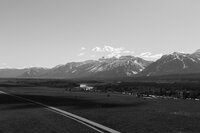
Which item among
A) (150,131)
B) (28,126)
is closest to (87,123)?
(28,126)

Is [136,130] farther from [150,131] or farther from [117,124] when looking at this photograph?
[117,124]

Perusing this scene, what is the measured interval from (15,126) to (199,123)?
971 centimetres

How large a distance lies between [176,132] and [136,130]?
6.21ft

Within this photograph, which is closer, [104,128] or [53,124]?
[104,128]

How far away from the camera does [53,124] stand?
755 inches

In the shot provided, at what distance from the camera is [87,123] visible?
763 inches

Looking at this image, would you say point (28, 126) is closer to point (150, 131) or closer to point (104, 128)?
point (104, 128)

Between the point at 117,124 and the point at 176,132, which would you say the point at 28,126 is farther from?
the point at 176,132

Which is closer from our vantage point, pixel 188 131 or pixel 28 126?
pixel 188 131

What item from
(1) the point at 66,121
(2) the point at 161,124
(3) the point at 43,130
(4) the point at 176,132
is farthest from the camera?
(1) the point at 66,121

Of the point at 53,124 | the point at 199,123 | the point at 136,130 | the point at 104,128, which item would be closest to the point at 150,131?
the point at 136,130

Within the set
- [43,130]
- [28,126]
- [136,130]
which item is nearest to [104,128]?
[136,130]

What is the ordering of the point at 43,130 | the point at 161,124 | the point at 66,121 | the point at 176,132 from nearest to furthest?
1. the point at 176,132
2. the point at 43,130
3. the point at 161,124
4. the point at 66,121

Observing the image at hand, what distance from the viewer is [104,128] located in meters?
17.2
